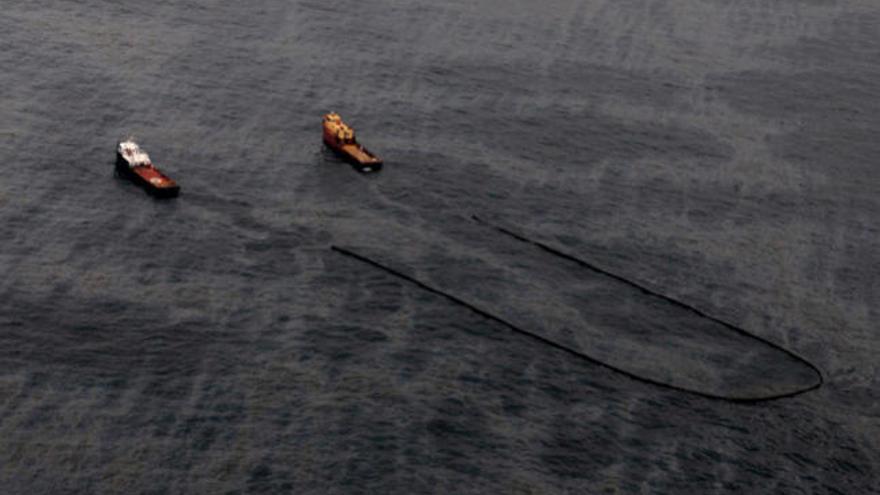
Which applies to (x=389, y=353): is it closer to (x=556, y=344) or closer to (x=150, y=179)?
(x=556, y=344)

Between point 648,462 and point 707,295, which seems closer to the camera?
point 648,462

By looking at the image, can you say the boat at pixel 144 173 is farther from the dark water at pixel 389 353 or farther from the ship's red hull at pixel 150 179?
the dark water at pixel 389 353

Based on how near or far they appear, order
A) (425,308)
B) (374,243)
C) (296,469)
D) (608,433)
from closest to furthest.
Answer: (296,469) < (608,433) < (425,308) < (374,243)

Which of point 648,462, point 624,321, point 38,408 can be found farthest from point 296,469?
point 624,321

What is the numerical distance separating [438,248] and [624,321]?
3132 cm

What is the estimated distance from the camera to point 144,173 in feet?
641

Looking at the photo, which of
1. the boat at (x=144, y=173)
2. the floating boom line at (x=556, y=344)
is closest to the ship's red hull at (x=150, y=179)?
the boat at (x=144, y=173)

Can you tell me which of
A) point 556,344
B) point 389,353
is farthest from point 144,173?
point 556,344

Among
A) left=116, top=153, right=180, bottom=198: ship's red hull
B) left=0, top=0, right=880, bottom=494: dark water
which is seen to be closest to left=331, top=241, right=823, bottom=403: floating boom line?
left=0, top=0, right=880, bottom=494: dark water

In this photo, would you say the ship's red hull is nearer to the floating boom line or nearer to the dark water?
the dark water

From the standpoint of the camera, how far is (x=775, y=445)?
146m

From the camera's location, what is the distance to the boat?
19262 centimetres

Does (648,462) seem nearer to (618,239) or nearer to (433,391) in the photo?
(433,391)

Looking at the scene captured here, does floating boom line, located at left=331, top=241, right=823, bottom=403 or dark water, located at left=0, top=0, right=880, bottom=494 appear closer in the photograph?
dark water, located at left=0, top=0, right=880, bottom=494
